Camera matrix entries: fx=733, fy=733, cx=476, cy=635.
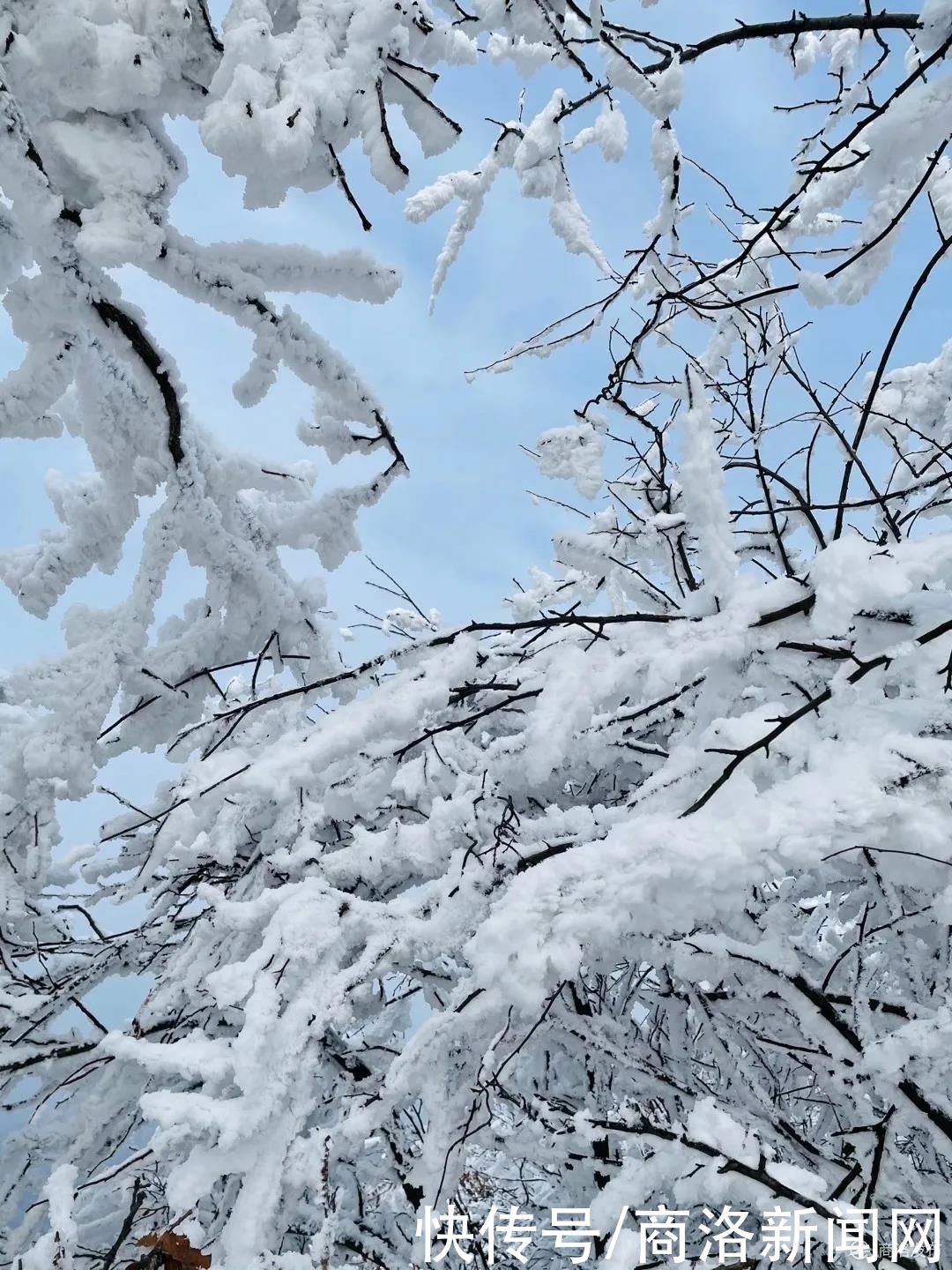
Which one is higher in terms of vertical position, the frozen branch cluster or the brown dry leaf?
the frozen branch cluster

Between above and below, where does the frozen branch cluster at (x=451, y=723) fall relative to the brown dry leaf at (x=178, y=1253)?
above

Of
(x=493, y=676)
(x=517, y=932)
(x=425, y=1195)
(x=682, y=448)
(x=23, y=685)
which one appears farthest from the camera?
(x=23, y=685)

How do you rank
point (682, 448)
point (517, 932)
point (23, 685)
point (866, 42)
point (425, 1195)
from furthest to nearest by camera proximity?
point (866, 42) → point (23, 685) → point (425, 1195) → point (682, 448) → point (517, 932)

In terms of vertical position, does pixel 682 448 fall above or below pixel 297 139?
below

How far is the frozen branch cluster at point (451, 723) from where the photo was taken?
1.28 metres

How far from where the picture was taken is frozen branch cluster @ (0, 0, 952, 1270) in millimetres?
1277

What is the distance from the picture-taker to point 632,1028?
140 inches

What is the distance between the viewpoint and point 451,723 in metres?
1.71

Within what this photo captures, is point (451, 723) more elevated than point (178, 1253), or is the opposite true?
point (451, 723)

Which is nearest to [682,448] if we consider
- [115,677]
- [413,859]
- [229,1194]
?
[413,859]

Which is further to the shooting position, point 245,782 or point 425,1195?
point 245,782

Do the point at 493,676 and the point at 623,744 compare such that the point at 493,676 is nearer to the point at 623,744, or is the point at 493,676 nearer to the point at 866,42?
the point at 623,744

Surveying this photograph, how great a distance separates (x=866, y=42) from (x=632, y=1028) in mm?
4210

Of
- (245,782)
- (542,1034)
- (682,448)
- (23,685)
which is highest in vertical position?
(682,448)
